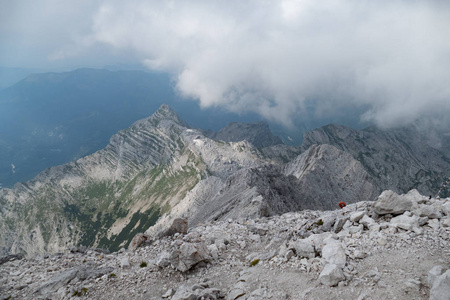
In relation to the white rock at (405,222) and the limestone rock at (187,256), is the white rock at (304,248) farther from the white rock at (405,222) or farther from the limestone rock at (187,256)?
the limestone rock at (187,256)

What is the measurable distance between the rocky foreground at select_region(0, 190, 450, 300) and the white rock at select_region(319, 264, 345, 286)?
43mm

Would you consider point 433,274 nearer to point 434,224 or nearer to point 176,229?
point 434,224

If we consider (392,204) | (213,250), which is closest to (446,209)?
(392,204)

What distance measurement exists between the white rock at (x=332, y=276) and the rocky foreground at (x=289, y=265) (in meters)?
0.04

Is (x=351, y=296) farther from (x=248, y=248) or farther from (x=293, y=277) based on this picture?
(x=248, y=248)

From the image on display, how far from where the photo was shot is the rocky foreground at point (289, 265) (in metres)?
11.2

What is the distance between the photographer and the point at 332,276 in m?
11.5

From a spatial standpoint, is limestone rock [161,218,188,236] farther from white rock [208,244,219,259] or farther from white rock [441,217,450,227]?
white rock [441,217,450,227]

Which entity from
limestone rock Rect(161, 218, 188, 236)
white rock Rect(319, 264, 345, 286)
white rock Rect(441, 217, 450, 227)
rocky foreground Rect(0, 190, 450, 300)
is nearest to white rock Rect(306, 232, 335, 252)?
rocky foreground Rect(0, 190, 450, 300)

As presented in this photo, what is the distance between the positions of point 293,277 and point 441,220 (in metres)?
9.21

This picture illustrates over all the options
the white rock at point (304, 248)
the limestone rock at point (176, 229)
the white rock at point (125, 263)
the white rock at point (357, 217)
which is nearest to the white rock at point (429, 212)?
the white rock at point (357, 217)

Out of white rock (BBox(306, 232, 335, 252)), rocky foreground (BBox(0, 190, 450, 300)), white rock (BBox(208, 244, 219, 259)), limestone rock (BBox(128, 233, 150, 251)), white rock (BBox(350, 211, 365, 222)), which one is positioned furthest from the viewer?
limestone rock (BBox(128, 233, 150, 251))

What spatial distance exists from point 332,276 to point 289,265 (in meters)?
3.04

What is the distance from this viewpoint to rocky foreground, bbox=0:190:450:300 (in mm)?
11203
